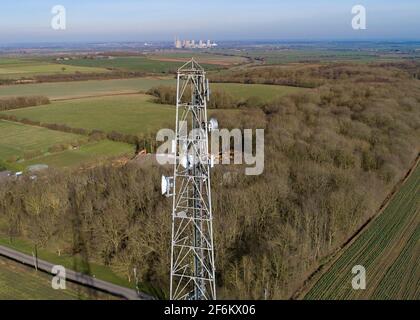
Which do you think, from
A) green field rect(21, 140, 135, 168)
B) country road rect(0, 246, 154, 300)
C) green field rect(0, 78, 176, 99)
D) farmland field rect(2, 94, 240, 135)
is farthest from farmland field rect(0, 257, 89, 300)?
green field rect(0, 78, 176, 99)

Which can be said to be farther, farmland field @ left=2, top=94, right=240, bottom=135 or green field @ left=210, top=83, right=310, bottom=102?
green field @ left=210, top=83, right=310, bottom=102

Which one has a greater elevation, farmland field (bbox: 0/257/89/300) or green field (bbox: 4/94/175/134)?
green field (bbox: 4/94/175/134)

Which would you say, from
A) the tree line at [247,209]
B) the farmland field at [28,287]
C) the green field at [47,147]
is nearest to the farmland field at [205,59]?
the green field at [47,147]

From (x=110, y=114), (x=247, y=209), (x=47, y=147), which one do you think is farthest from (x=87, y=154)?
(x=247, y=209)

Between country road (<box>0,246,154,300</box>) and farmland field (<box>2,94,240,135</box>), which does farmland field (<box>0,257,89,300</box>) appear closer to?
country road (<box>0,246,154,300</box>)

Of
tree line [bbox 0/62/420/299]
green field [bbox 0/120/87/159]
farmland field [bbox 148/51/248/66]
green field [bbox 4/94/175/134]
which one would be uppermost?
farmland field [bbox 148/51/248/66]

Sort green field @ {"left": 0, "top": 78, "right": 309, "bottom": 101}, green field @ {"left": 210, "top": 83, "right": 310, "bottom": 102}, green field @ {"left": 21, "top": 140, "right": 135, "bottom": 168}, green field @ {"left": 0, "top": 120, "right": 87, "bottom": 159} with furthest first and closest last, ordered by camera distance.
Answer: green field @ {"left": 0, "top": 78, "right": 309, "bottom": 101}, green field @ {"left": 210, "top": 83, "right": 310, "bottom": 102}, green field @ {"left": 0, "top": 120, "right": 87, "bottom": 159}, green field @ {"left": 21, "top": 140, "right": 135, "bottom": 168}

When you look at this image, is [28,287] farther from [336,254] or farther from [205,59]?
[205,59]
